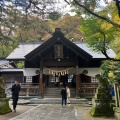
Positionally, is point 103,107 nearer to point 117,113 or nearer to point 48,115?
point 117,113

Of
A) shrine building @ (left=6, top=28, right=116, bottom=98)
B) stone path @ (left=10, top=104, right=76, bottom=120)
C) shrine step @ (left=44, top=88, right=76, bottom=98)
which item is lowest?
stone path @ (left=10, top=104, right=76, bottom=120)

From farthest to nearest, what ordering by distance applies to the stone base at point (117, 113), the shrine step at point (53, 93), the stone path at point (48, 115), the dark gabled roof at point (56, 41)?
the shrine step at point (53, 93), the dark gabled roof at point (56, 41), the stone path at point (48, 115), the stone base at point (117, 113)

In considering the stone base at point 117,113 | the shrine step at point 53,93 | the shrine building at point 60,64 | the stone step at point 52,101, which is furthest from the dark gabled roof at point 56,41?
the stone base at point 117,113

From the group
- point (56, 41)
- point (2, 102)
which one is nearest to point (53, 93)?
point (56, 41)

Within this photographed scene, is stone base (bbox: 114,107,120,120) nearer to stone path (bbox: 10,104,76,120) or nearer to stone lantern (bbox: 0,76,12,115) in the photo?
stone path (bbox: 10,104,76,120)

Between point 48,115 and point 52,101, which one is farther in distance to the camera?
point 52,101

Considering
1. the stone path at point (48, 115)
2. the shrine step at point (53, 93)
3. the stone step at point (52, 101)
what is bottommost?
the stone path at point (48, 115)

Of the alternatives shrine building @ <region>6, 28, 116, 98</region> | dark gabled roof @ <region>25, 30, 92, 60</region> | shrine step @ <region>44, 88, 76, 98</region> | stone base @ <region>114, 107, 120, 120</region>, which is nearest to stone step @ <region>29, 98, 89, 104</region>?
shrine building @ <region>6, 28, 116, 98</region>

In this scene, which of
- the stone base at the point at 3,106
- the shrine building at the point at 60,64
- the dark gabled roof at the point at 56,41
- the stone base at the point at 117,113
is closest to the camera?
the stone base at the point at 117,113

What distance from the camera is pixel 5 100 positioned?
457 inches

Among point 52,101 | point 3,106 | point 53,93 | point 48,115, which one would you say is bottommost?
point 48,115

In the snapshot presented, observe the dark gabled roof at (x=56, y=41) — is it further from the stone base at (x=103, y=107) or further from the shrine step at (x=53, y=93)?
the stone base at (x=103, y=107)

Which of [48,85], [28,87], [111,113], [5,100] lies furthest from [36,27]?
[48,85]

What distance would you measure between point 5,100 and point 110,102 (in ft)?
19.1
